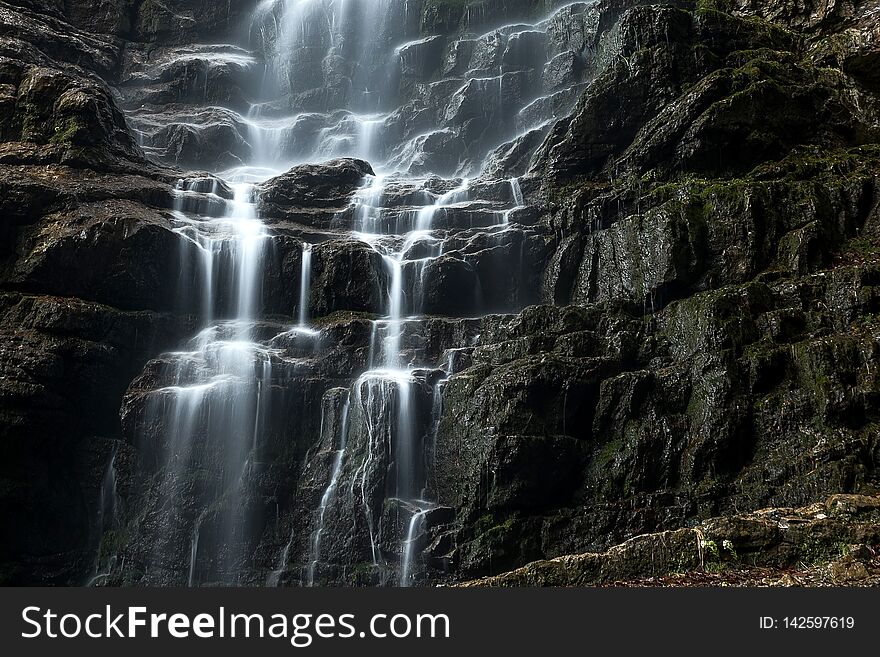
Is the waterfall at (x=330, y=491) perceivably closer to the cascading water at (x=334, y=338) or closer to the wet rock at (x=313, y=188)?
the cascading water at (x=334, y=338)

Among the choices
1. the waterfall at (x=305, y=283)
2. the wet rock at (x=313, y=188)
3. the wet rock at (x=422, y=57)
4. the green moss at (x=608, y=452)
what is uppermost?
the wet rock at (x=422, y=57)

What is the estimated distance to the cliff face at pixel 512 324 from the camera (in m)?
15.7

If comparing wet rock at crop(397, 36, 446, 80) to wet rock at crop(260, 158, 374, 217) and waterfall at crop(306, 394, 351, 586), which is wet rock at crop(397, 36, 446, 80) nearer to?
wet rock at crop(260, 158, 374, 217)

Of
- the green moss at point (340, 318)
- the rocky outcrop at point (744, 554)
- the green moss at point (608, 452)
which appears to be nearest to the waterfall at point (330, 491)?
the green moss at point (340, 318)

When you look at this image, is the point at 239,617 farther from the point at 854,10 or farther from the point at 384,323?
the point at 854,10

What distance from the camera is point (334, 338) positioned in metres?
20.0

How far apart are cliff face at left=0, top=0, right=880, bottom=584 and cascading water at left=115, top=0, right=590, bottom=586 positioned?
0.11m

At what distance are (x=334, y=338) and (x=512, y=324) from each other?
4.85 metres

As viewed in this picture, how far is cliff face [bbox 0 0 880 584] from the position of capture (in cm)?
1570

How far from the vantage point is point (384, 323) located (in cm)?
2038

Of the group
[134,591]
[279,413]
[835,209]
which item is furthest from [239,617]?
[835,209]

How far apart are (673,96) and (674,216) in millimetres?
7039

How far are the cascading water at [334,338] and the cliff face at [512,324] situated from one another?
4.3 inches

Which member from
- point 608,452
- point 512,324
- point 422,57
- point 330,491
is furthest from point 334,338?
point 422,57
